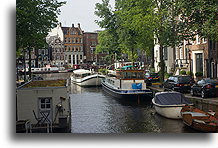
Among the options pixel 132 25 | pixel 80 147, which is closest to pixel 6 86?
pixel 80 147

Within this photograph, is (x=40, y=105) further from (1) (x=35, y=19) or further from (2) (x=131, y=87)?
(2) (x=131, y=87)

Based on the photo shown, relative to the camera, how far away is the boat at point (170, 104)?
14117mm

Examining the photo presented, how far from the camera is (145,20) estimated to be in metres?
22.7

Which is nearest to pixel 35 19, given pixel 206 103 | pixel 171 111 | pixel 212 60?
pixel 171 111

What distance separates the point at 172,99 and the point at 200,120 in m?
3.26

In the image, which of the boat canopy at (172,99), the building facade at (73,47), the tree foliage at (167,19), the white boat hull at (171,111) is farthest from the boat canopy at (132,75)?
the white boat hull at (171,111)

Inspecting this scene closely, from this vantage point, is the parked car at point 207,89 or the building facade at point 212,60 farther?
the building facade at point 212,60

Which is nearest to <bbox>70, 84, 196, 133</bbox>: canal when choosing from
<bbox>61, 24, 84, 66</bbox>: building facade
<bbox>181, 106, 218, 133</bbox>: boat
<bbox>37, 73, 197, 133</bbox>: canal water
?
<bbox>37, 73, 197, 133</bbox>: canal water

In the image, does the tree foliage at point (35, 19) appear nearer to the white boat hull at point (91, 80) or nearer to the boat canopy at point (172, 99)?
the boat canopy at point (172, 99)

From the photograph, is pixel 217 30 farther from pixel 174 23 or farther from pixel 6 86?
pixel 6 86

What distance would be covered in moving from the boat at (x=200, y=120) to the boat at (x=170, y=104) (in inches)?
36.4

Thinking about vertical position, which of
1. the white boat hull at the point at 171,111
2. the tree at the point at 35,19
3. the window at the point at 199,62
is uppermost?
the tree at the point at 35,19

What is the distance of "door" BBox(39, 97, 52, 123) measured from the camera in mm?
11191
